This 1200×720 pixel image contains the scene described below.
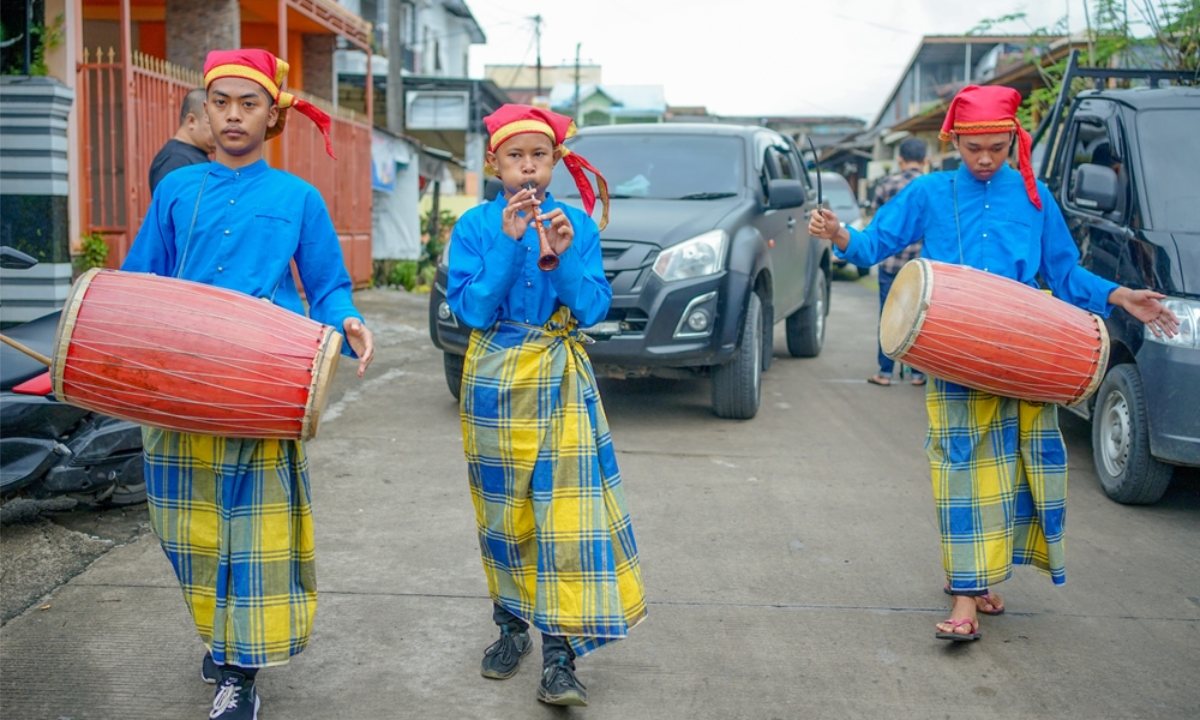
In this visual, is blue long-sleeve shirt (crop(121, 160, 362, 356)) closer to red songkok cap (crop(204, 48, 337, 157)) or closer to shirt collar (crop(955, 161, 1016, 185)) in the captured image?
red songkok cap (crop(204, 48, 337, 157))

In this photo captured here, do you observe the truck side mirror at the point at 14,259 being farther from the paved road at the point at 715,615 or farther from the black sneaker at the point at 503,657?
the black sneaker at the point at 503,657

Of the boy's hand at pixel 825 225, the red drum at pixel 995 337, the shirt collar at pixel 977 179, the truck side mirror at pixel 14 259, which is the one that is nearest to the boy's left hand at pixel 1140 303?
the red drum at pixel 995 337

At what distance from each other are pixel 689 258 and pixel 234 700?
15.1 ft

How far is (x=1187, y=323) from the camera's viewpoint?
562cm

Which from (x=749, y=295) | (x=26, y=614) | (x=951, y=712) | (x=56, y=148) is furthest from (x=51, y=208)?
(x=951, y=712)

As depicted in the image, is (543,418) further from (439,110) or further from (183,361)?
(439,110)

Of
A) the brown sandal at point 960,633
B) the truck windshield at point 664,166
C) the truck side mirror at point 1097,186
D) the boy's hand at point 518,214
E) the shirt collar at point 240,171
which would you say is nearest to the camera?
the boy's hand at point 518,214

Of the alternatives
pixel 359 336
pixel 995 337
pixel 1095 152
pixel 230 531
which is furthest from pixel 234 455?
pixel 1095 152

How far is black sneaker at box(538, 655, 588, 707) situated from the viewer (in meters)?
3.55

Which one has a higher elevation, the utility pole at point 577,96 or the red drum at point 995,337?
the utility pole at point 577,96

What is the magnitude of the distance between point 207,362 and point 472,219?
2.90 ft

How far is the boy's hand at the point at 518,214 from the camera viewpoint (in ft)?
10.8

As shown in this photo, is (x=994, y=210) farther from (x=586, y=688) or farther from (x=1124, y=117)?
(x=1124, y=117)

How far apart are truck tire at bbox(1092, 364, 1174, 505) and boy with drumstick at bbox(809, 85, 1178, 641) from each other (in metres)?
1.61
